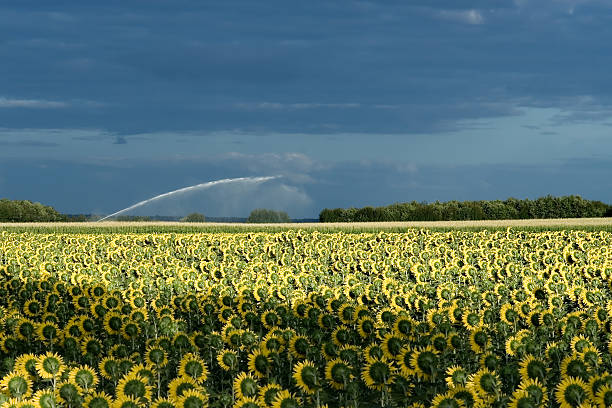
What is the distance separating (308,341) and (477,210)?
224 feet

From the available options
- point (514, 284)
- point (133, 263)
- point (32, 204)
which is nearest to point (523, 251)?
point (514, 284)

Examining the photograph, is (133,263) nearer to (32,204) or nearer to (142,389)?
(142,389)

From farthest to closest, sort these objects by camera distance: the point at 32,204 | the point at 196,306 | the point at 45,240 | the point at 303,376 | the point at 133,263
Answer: the point at 32,204 → the point at 45,240 → the point at 133,263 → the point at 196,306 → the point at 303,376

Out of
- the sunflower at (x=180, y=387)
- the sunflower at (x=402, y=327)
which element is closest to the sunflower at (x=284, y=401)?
the sunflower at (x=180, y=387)

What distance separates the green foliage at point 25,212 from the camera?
8356 cm

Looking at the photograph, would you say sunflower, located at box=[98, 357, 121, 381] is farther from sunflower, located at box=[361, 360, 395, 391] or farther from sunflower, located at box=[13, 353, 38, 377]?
sunflower, located at box=[361, 360, 395, 391]

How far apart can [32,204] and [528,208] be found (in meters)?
58.7

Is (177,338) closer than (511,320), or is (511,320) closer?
(177,338)

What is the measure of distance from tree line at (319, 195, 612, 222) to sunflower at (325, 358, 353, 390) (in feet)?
214

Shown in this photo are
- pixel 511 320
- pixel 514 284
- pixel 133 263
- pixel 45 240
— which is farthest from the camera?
pixel 45 240

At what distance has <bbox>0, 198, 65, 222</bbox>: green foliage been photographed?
83.6 meters

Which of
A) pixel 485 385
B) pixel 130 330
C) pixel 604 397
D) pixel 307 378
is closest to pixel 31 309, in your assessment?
pixel 130 330

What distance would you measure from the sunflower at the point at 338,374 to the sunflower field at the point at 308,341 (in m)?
0.02

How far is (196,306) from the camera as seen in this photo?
49.6ft
